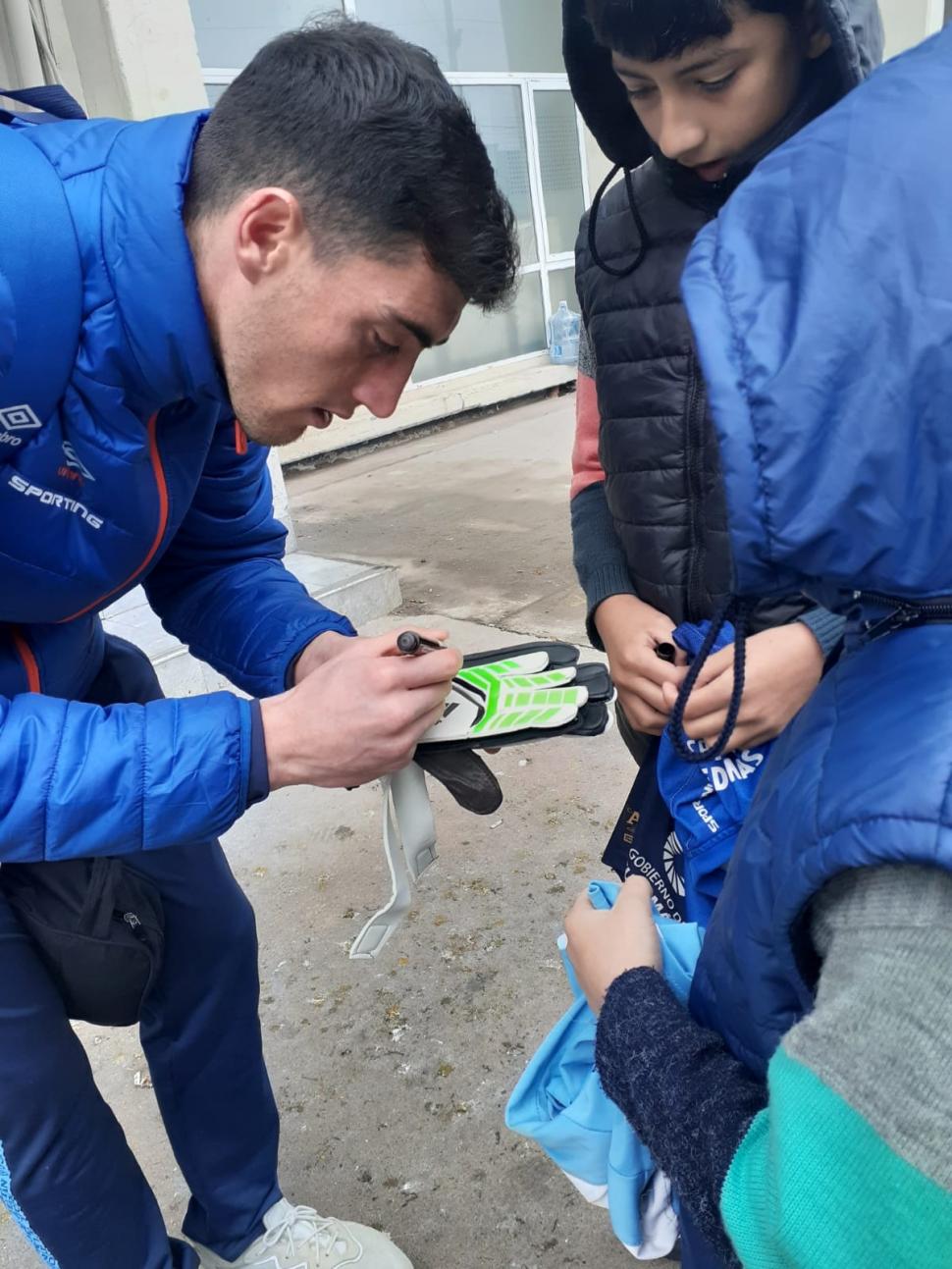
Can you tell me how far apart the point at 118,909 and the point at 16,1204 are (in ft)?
1.21

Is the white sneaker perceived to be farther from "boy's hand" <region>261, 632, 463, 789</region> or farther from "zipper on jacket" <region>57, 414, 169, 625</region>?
"zipper on jacket" <region>57, 414, 169, 625</region>

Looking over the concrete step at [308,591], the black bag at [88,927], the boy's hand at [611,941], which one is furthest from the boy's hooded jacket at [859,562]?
the concrete step at [308,591]

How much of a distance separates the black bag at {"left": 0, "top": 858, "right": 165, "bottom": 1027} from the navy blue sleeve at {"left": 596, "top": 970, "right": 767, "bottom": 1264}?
71 cm

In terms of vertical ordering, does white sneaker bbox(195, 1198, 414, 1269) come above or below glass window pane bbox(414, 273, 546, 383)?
above

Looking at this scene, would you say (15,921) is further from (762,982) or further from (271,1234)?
(762,982)

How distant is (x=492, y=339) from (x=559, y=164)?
5.84 feet

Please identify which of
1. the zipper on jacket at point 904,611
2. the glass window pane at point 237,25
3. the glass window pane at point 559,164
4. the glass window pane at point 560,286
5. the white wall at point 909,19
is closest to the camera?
the zipper on jacket at point 904,611

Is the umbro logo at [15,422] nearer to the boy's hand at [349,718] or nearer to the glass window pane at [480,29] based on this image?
the boy's hand at [349,718]

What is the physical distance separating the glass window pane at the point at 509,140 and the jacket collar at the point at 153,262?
7385mm

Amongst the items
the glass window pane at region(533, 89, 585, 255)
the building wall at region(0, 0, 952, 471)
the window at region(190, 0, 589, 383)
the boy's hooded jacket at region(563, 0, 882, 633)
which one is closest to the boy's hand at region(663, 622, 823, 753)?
the boy's hooded jacket at region(563, 0, 882, 633)

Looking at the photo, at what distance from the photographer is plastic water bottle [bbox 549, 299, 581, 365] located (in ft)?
28.8

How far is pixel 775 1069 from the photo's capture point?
677 mm

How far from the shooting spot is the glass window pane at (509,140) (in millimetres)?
8125

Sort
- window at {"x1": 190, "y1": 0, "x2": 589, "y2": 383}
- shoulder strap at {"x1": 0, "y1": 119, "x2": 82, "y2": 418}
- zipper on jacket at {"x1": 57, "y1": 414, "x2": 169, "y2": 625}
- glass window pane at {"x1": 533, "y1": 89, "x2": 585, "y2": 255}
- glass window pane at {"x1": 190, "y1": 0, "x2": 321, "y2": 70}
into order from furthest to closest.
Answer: glass window pane at {"x1": 533, "y1": 89, "x2": 585, "y2": 255}
window at {"x1": 190, "y1": 0, "x2": 589, "y2": 383}
glass window pane at {"x1": 190, "y1": 0, "x2": 321, "y2": 70}
zipper on jacket at {"x1": 57, "y1": 414, "x2": 169, "y2": 625}
shoulder strap at {"x1": 0, "y1": 119, "x2": 82, "y2": 418}
